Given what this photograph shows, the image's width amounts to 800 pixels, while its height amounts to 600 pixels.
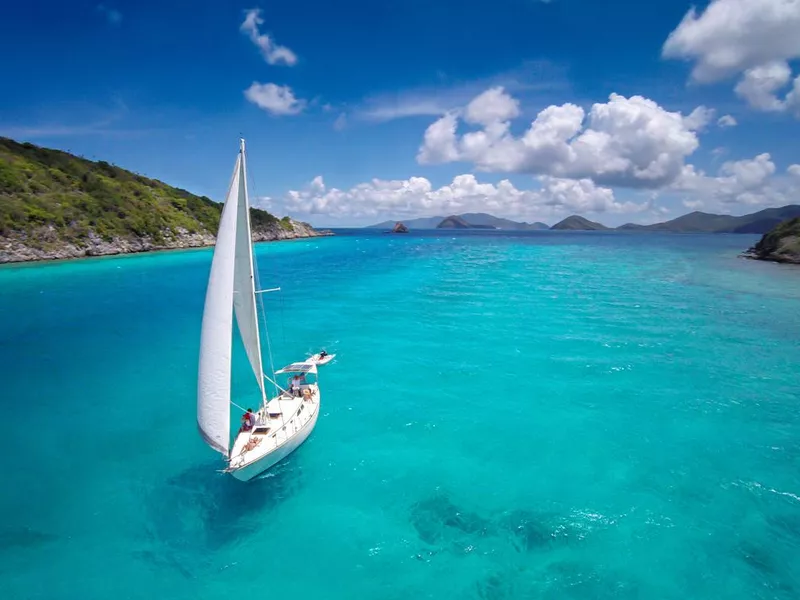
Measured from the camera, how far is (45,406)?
28672 mm

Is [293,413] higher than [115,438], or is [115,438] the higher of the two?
[293,413]

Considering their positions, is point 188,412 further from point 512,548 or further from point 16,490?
point 512,548

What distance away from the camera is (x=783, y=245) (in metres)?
103

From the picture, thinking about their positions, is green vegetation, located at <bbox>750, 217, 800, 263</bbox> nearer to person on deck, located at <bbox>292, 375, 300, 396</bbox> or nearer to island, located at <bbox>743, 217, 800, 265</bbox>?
island, located at <bbox>743, 217, 800, 265</bbox>

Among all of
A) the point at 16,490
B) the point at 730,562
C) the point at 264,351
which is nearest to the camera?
the point at 730,562

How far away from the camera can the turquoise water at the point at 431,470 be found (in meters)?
16.0

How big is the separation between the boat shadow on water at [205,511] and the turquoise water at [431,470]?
0.10 meters

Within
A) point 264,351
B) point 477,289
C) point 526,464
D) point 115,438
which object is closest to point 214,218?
point 477,289

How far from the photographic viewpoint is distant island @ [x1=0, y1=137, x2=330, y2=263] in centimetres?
10394

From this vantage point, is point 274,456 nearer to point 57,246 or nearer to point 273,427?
point 273,427

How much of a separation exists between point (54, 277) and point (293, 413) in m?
86.5

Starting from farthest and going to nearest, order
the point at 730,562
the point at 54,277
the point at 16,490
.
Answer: the point at 54,277 → the point at 16,490 → the point at 730,562

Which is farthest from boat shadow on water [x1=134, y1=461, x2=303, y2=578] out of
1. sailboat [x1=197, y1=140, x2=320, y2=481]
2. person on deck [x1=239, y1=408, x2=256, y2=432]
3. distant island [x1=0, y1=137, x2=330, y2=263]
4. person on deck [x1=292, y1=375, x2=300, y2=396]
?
distant island [x1=0, y1=137, x2=330, y2=263]

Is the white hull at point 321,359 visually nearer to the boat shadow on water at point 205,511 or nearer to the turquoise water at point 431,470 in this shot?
the turquoise water at point 431,470
